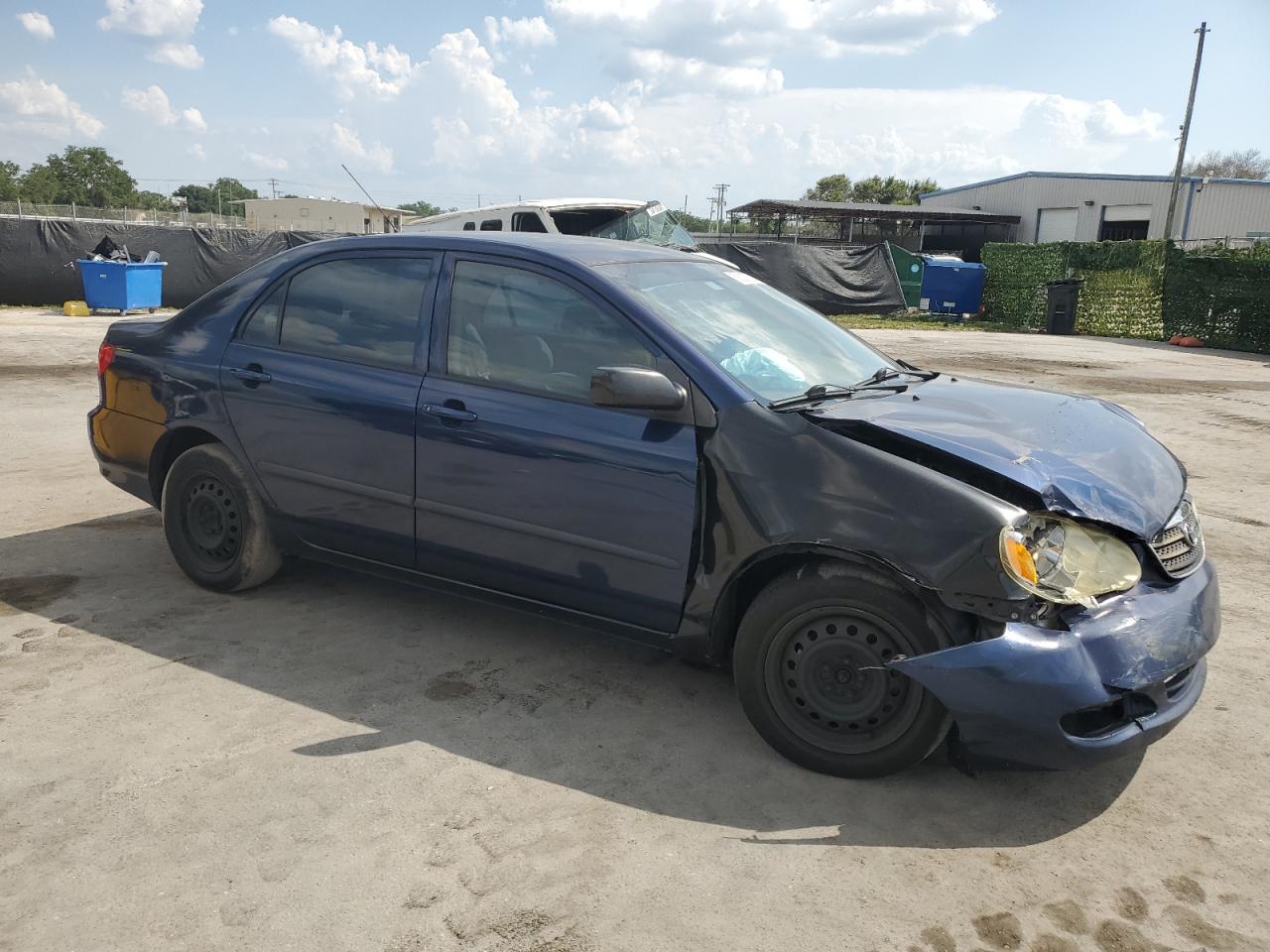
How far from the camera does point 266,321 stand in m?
4.45

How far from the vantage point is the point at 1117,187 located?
43500mm

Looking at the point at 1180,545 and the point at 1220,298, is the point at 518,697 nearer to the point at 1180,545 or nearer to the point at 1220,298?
the point at 1180,545

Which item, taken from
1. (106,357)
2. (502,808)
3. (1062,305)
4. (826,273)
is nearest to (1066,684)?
(502,808)

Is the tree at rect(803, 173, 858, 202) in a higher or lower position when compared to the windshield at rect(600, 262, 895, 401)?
higher

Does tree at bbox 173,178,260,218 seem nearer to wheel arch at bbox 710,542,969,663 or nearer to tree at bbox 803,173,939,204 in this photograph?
tree at bbox 803,173,939,204

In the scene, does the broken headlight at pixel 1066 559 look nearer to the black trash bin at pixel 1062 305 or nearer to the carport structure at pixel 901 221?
the black trash bin at pixel 1062 305

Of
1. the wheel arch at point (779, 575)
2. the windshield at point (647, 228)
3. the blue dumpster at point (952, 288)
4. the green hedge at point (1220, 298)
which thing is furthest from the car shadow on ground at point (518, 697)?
the blue dumpster at point (952, 288)

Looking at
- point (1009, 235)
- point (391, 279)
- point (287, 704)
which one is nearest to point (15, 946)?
point (287, 704)

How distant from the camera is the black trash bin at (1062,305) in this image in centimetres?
2311

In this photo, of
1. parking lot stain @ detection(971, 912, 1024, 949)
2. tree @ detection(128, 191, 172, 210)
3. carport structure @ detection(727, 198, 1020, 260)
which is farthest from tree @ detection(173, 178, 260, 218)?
parking lot stain @ detection(971, 912, 1024, 949)

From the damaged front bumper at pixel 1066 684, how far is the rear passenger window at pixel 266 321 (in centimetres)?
311

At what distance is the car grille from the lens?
3.13 metres

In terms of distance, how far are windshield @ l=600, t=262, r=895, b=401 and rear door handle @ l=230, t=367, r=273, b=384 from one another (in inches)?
66.0

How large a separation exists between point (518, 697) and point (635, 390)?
1292 mm
